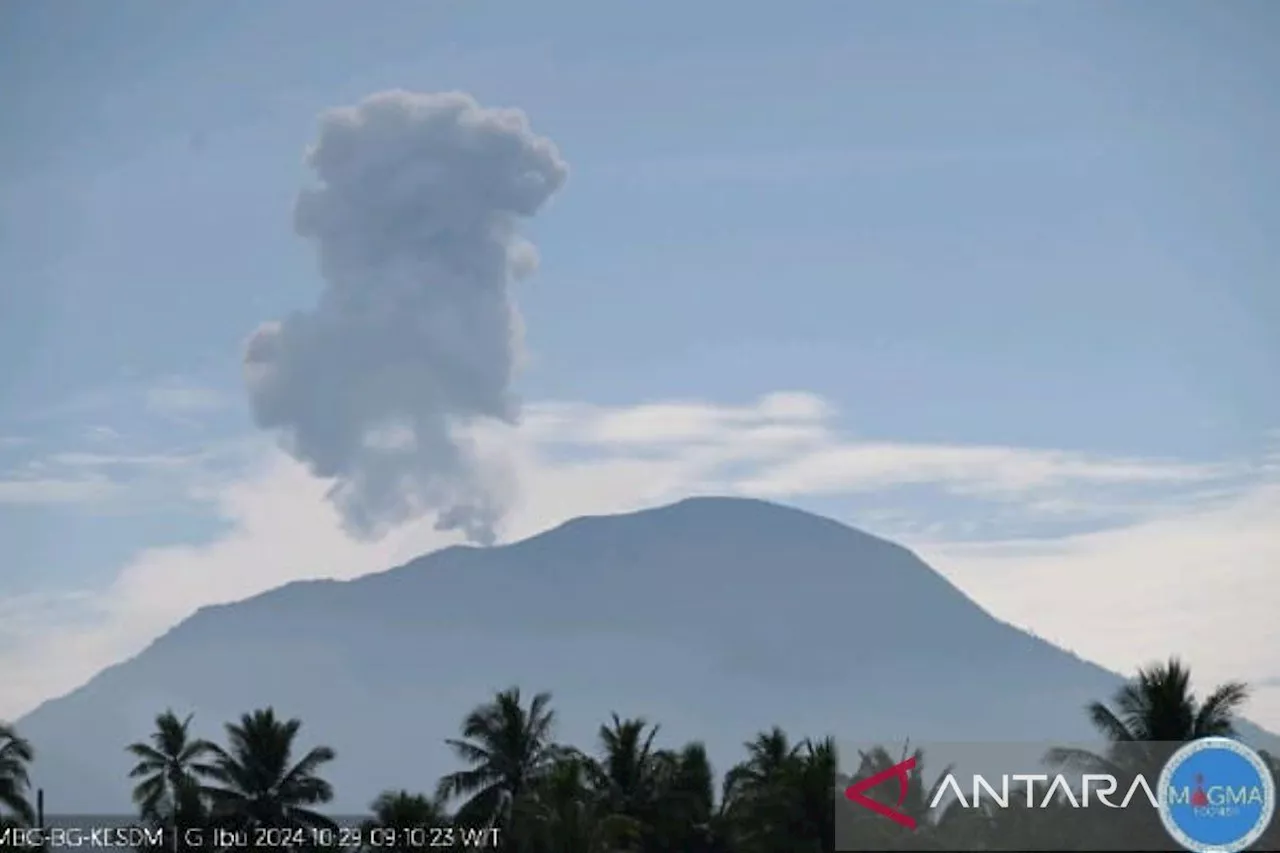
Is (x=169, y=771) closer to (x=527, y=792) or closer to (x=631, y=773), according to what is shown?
(x=527, y=792)

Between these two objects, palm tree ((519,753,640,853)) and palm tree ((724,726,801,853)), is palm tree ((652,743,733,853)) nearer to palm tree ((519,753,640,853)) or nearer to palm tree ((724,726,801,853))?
palm tree ((724,726,801,853))

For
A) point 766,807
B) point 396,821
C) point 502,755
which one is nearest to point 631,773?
point 502,755

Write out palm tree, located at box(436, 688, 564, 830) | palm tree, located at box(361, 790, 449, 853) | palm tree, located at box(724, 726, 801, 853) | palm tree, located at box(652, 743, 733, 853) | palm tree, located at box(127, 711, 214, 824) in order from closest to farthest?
1. palm tree, located at box(361, 790, 449, 853)
2. palm tree, located at box(724, 726, 801, 853)
3. palm tree, located at box(436, 688, 564, 830)
4. palm tree, located at box(652, 743, 733, 853)
5. palm tree, located at box(127, 711, 214, 824)

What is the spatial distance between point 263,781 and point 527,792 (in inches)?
398

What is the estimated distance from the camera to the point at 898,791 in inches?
2082

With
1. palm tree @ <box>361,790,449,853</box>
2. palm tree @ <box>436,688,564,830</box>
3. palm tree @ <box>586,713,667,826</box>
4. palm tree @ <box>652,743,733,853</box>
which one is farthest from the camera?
palm tree @ <box>652,743,733,853</box>

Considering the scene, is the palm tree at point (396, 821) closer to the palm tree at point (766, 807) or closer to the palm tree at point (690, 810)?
the palm tree at point (690, 810)

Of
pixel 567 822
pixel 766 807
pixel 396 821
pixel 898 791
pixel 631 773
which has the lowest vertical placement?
pixel 898 791

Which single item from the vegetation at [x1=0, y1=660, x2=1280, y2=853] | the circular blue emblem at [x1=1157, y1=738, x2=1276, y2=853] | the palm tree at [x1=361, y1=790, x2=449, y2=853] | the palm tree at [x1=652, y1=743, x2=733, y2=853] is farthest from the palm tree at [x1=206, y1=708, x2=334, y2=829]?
the circular blue emblem at [x1=1157, y1=738, x2=1276, y2=853]

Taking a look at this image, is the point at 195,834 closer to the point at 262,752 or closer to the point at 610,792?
the point at 262,752

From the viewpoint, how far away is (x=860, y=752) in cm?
4981

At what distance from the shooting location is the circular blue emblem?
42781 millimetres

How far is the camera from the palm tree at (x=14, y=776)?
248 ft

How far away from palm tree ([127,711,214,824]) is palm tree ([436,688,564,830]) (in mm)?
9774
